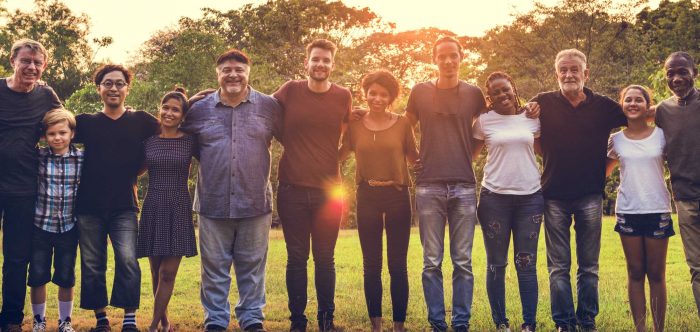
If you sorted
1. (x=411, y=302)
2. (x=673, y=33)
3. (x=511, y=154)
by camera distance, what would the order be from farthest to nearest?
(x=673, y=33) → (x=411, y=302) → (x=511, y=154)

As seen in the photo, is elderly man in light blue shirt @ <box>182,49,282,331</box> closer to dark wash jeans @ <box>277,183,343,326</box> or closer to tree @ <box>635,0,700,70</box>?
dark wash jeans @ <box>277,183,343,326</box>

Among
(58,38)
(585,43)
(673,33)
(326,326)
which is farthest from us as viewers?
(58,38)

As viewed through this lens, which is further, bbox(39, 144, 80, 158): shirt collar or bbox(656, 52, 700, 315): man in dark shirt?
bbox(39, 144, 80, 158): shirt collar

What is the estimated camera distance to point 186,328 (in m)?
7.29

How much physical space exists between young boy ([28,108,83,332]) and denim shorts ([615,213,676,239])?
4.89m

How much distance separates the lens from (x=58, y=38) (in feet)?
133

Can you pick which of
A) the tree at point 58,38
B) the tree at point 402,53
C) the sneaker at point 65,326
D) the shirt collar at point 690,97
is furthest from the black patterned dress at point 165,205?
the tree at point 58,38

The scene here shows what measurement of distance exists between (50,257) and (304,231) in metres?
2.30

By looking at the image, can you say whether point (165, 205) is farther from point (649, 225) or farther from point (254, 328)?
point (649, 225)

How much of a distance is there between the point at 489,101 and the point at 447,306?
3.14 m

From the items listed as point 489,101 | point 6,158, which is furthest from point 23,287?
point 489,101

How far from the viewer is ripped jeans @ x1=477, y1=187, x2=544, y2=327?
247 inches

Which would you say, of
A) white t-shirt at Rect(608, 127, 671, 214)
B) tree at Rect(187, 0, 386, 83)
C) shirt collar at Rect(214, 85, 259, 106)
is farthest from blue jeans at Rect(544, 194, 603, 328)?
tree at Rect(187, 0, 386, 83)

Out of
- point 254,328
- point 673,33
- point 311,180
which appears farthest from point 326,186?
point 673,33
